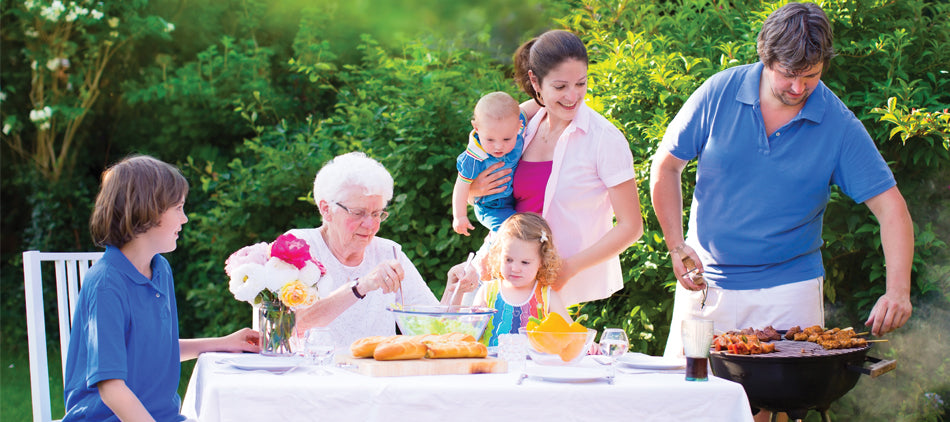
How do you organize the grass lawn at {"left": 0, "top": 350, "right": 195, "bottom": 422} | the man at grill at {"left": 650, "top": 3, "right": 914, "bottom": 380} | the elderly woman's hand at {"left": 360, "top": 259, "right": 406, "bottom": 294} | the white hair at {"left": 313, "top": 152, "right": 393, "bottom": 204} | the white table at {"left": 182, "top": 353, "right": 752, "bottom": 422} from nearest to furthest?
the white table at {"left": 182, "top": 353, "right": 752, "bottom": 422}
the elderly woman's hand at {"left": 360, "top": 259, "right": 406, "bottom": 294}
the man at grill at {"left": 650, "top": 3, "right": 914, "bottom": 380}
the white hair at {"left": 313, "top": 152, "right": 393, "bottom": 204}
the grass lawn at {"left": 0, "top": 350, "right": 195, "bottom": 422}

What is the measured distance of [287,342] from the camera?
2.51 metres

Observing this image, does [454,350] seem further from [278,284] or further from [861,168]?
[861,168]

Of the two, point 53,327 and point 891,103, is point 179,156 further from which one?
point 891,103

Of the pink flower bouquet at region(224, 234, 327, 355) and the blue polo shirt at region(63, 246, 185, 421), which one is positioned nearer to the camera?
the blue polo shirt at region(63, 246, 185, 421)

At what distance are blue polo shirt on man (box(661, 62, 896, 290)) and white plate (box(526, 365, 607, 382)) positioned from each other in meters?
1.00

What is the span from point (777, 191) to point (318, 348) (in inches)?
61.4

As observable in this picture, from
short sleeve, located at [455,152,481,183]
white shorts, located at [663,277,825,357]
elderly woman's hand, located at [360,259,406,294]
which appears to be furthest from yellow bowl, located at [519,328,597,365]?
short sleeve, located at [455,152,481,183]

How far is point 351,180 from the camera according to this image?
3.02m

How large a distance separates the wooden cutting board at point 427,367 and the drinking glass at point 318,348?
0.46 feet

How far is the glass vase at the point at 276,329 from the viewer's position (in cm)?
249

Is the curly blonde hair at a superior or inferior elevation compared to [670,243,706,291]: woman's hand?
superior

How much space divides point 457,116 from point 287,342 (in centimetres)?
245

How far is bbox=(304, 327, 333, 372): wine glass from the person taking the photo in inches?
95.0

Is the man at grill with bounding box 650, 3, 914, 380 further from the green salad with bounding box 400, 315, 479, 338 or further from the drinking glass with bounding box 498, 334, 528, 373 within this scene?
the green salad with bounding box 400, 315, 479, 338
